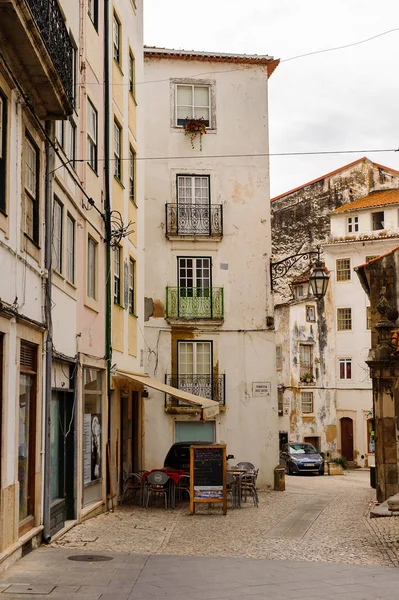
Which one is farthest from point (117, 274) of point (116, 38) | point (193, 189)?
point (193, 189)

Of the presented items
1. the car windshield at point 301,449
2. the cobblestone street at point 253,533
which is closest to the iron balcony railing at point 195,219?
the cobblestone street at point 253,533

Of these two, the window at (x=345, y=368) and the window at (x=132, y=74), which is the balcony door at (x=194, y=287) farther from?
the window at (x=345, y=368)

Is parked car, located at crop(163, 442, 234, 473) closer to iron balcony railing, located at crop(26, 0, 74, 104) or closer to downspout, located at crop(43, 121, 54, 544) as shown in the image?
downspout, located at crop(43, 121, 54, 544)

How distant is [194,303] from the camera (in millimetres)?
28438

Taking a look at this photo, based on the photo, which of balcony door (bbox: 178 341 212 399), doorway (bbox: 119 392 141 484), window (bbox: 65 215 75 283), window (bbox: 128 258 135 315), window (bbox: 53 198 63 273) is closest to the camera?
window (bbox: 53 198 63 273)

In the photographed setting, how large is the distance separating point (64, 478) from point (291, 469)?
26859 mm

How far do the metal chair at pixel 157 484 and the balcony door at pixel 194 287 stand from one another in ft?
32.0

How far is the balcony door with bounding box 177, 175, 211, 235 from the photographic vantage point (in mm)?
28531

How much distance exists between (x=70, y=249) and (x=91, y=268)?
230 cm

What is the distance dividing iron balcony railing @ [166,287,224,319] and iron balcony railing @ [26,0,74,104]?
1512 cm

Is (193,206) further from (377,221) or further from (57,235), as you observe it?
(377,221)

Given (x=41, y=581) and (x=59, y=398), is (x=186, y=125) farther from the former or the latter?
(x=41, y=581)

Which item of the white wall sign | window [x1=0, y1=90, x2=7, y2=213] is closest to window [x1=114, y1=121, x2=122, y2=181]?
window [x1=0, y1=90, x2=7, y2=213]

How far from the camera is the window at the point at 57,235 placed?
13.9 m
